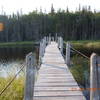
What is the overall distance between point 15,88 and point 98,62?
3.40 m

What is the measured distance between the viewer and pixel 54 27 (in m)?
43.5

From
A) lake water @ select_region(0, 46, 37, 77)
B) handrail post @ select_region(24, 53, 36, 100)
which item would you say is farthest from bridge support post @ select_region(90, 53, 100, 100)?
lake water @ select_region(0, 46, 37, 77)

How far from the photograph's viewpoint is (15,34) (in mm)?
43188

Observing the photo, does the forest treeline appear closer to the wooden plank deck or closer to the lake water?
the lake water

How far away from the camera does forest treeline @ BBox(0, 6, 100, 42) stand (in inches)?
1687

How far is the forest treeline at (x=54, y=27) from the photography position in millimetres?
42844

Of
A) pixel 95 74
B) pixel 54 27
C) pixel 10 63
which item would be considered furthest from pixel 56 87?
pixel 54 27

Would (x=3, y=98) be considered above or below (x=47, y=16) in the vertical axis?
below

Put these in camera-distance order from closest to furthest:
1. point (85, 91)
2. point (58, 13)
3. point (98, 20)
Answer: point (85, 91), point (98, 20), point (58, 13)

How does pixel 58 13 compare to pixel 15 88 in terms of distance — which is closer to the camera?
pixel 15 88

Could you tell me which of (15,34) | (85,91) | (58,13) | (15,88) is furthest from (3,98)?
(58,13)

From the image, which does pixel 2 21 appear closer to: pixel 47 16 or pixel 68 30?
pixel 47 16

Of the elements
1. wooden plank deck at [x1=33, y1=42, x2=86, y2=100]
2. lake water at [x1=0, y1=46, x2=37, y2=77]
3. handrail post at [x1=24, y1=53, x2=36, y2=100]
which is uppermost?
handrail post at [x1=24, y1=53, x2=36, y2=100]

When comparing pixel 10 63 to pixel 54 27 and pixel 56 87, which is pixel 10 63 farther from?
pixel 54 27
